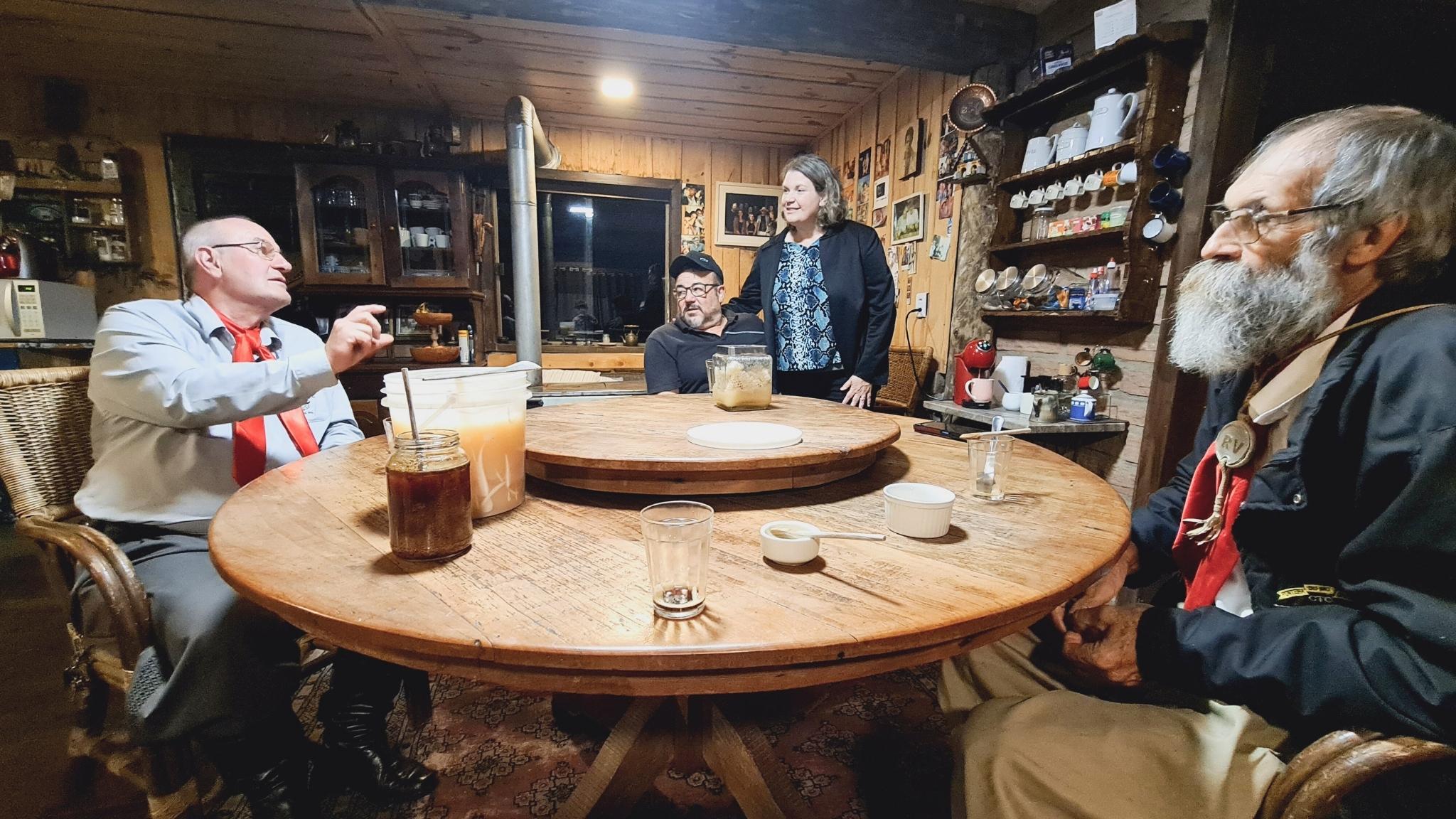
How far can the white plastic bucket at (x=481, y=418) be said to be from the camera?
Result: 0.86 m

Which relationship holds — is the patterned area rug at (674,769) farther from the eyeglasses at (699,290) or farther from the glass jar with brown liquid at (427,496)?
the eyeglasses at (699,290)

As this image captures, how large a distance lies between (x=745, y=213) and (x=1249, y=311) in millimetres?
4556

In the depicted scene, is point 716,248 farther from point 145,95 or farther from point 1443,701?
point 1443,701

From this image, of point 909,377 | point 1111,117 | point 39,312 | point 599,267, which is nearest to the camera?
point 1111,117

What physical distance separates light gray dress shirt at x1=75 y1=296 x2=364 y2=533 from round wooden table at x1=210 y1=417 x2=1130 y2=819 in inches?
8.4

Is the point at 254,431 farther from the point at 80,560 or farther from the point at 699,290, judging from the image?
the point at 699,290

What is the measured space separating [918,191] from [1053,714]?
11.5ft

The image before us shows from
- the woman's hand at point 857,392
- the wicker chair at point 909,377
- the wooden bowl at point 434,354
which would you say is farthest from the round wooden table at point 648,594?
the wooden bowl at point 434,354

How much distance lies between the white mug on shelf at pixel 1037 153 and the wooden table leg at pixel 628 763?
2881 millimetres

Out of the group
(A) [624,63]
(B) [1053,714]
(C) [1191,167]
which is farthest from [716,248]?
(B) [1053,714]

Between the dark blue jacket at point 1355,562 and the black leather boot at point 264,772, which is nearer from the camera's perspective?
the dark blue jacket at point 1355,562

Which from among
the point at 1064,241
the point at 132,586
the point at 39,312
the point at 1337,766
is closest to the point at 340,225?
the point at 39,312

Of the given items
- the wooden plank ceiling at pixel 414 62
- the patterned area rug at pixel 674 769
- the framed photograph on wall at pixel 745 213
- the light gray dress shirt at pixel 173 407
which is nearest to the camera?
the light gray dress shirt at pixel 173 407

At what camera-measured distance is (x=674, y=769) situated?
1.49 metres
